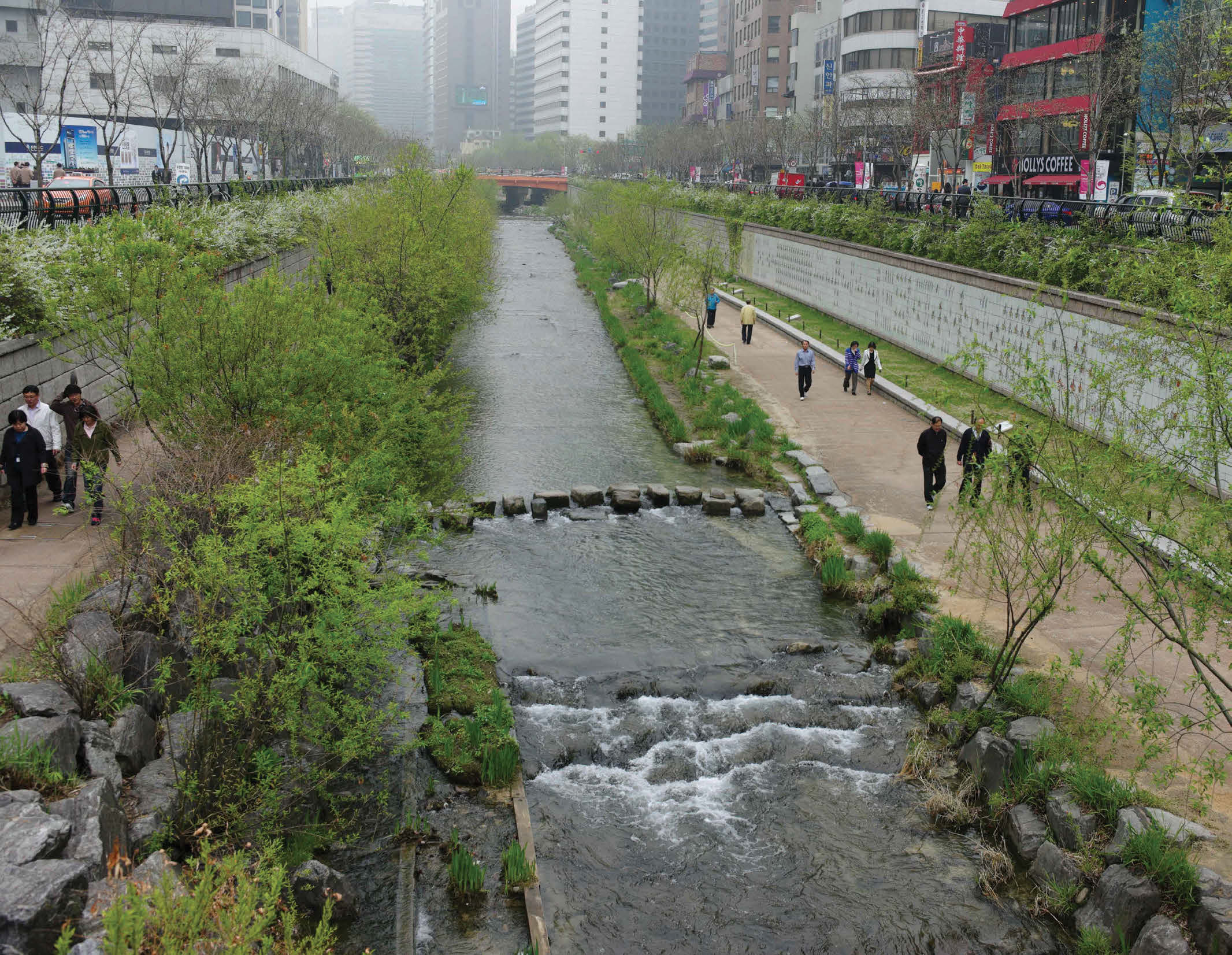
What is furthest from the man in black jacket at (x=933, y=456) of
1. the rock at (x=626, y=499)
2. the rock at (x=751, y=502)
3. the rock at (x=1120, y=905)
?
the rock at (x=1120, y=905)

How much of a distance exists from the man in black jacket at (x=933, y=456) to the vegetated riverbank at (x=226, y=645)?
357 inches

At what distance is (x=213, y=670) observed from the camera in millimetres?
10648

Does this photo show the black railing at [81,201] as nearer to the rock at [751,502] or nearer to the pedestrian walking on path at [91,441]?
the pedestrian walking on path at [91,441]

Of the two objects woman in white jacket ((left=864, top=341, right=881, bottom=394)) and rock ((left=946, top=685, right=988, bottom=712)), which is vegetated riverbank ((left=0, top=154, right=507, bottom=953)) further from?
woman in white jacket ((left=864, top=341, right=881, bottom=394))

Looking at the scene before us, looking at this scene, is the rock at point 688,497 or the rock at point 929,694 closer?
the rock at point 929,694

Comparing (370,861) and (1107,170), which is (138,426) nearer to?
(370,861)

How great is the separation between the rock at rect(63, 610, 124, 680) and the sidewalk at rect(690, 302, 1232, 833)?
32.5 ft

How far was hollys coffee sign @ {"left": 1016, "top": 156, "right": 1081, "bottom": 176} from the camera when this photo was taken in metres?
56.8

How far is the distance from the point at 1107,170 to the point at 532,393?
110ft

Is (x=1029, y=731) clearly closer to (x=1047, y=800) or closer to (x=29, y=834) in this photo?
(x=1047, y=800)

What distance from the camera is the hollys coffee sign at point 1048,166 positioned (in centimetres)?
5681

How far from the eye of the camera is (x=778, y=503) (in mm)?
23078

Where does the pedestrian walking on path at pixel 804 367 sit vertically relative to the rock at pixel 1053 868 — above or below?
above

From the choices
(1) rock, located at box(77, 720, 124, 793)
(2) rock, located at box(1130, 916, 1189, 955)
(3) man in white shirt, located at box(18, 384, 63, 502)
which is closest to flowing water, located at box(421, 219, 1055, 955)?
(2) rock, located at box(1130, 916, 1189, 955)
